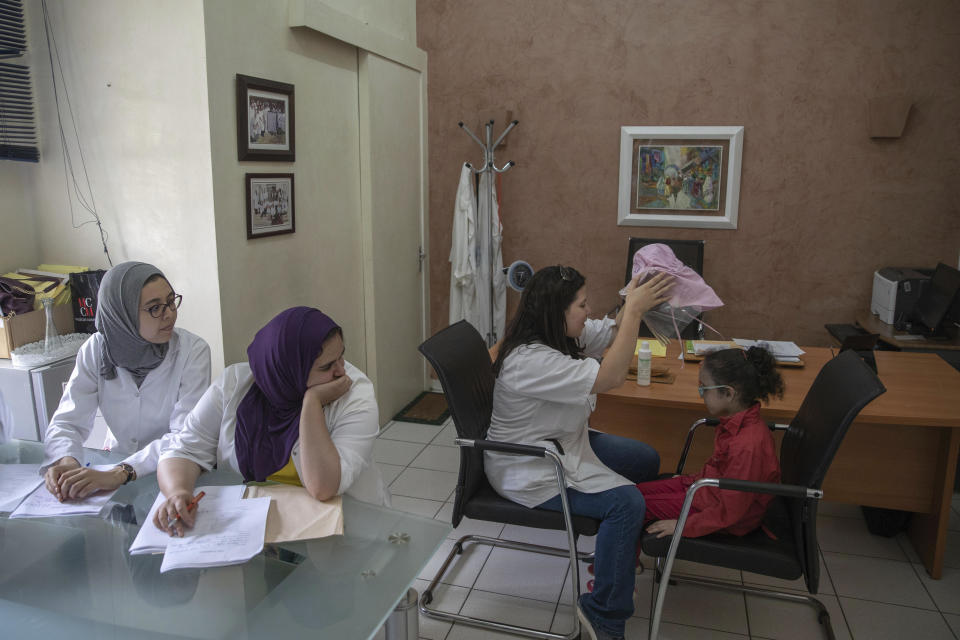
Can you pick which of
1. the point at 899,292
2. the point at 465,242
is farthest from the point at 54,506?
the point at 899,292

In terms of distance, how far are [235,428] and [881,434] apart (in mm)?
2393

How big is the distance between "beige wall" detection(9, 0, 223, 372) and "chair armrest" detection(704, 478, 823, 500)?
6.96 feet

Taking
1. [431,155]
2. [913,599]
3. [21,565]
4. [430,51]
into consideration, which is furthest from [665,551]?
[430,51]

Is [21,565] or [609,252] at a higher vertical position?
[609,252]

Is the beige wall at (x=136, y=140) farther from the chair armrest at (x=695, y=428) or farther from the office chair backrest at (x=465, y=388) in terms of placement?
the chair armrest at (x=695, y=428)

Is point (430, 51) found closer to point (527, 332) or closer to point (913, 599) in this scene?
point (527, 332)

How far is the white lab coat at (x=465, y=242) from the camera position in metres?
4.70

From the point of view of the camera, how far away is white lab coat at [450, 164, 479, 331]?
470cm

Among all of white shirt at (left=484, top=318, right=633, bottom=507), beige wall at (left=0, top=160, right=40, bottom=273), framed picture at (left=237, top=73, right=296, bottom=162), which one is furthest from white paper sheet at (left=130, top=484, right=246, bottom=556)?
beige wall at (left=0, top=160, right=40, bottom=273)

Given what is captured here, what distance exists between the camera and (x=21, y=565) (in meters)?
1.53

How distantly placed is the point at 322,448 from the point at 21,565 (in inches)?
26.5

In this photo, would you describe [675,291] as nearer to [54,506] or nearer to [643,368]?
[643,368]

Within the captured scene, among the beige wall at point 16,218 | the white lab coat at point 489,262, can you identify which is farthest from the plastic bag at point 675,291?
the beige wall at point 16,218

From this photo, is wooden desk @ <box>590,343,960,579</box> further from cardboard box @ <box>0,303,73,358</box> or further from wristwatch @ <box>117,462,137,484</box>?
cardboard box @ <box>0,303,73,358</box>
